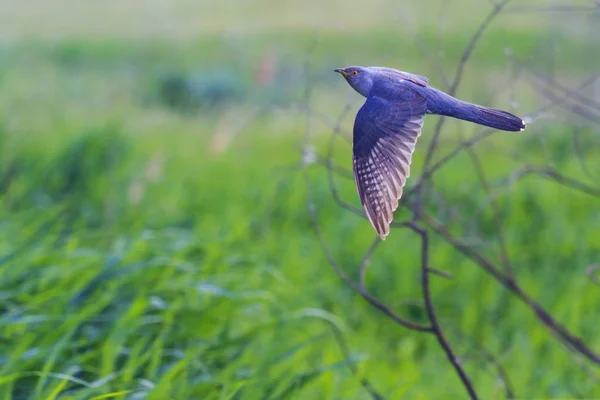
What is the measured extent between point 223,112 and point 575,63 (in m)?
7.49

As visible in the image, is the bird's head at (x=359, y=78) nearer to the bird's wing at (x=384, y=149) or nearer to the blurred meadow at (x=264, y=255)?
the bird's wing at (x=384, y=149)

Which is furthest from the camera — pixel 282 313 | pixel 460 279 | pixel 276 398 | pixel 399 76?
pixel 460 279

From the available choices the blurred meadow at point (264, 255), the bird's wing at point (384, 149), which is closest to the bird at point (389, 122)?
the bird's wing at point (384, 149)

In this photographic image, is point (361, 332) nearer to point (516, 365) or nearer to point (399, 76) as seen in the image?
point (516, 365)

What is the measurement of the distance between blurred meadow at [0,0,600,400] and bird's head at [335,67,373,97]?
0.95 metres

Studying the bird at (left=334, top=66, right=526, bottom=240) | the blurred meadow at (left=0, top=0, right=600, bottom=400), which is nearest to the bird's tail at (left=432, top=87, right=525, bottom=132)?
the bird at (left=334, top=66, right=526, bottom=240)

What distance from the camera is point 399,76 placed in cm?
115

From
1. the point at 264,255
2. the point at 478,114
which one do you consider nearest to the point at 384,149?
the point at 478,114

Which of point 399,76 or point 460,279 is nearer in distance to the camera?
point 399,76

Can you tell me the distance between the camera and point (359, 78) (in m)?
1.13

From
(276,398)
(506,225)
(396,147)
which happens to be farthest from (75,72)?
(396,147)

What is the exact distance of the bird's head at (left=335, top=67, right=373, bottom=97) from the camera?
3.67 feet

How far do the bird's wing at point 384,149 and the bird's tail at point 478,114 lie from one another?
3 cm

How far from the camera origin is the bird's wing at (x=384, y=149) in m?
1.13
